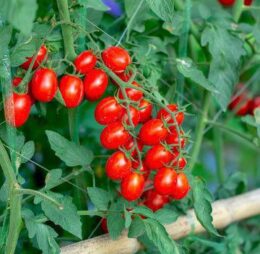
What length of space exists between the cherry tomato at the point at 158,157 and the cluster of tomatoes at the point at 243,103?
0.52 m

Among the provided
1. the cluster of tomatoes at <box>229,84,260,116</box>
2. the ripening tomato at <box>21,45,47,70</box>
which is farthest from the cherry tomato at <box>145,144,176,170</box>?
the cluster of tomatoes at <box>229,84,260,116</box>

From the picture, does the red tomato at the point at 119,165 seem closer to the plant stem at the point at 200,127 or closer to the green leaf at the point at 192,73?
the green leaf at the point at 192,73

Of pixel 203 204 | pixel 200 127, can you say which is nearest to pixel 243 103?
pixel 200 127

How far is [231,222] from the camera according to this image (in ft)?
4.48

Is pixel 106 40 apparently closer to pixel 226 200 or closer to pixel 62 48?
pixel 62 48

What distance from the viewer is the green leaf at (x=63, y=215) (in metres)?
1.00

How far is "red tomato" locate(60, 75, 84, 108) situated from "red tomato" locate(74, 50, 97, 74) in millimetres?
19

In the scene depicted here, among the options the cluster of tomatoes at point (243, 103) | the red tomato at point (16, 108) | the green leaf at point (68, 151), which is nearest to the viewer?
the red tomato at point (16, 108)

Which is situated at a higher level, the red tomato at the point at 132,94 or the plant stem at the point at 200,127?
the red tomato at the point at 132,94

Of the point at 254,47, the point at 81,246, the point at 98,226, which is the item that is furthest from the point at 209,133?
the point at 81,246

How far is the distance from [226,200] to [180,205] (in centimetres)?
13

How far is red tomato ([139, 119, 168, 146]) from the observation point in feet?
3.34

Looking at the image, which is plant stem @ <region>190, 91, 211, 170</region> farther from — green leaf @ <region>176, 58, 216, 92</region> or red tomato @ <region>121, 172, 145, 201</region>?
red tomato @ <region>121, 172, 145, 201</region>

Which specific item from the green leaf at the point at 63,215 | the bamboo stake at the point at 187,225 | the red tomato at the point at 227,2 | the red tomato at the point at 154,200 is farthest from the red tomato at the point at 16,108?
the red tomato at the point at 227,2
